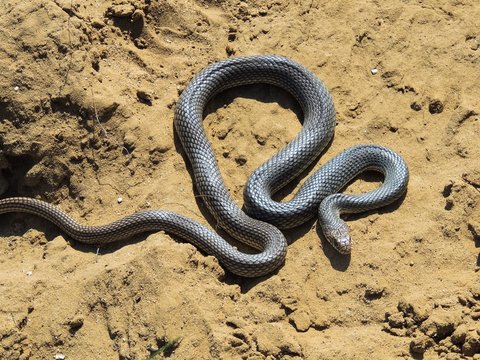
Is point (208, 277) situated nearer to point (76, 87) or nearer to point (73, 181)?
point (73, 181)

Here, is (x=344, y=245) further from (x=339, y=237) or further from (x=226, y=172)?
(x=226, y=172)

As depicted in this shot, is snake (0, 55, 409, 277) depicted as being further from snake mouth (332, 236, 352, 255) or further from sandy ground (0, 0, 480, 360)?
sandy ground (0, 0, 480, 360)

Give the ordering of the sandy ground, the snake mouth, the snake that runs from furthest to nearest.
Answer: the snake
the snake mouth
the sandy ground

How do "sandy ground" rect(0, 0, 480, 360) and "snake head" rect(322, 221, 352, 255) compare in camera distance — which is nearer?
"sandy ground" rect(0, 0, 480, 360)

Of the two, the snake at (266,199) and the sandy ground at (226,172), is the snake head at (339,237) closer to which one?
the snake at (266,199)

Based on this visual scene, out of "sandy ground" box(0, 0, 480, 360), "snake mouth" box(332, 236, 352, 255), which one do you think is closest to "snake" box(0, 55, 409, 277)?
"snake mouth" box(332, 236, 352, 255)
